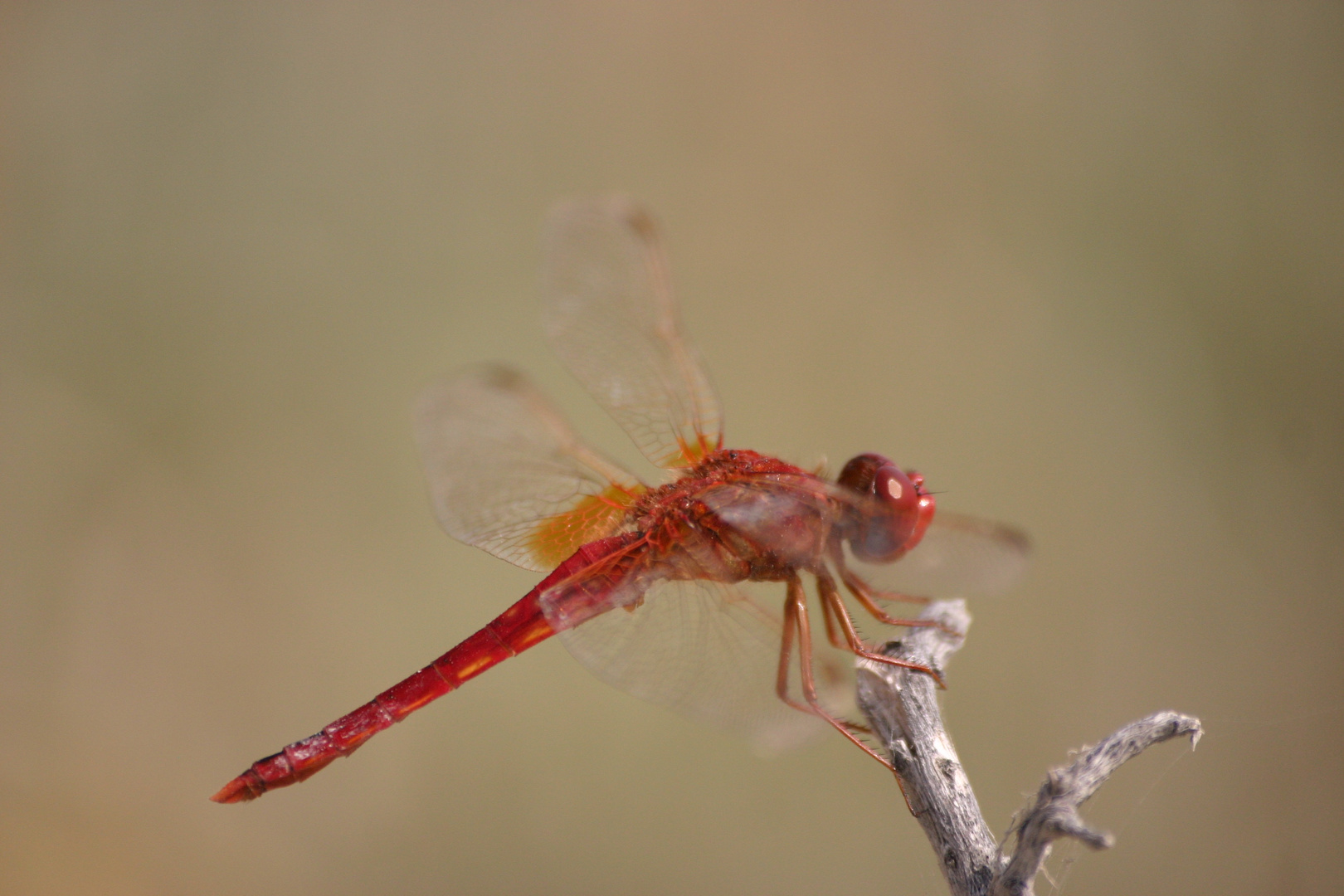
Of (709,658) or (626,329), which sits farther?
(626,329)

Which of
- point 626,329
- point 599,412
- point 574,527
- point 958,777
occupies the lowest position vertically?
point 958,777

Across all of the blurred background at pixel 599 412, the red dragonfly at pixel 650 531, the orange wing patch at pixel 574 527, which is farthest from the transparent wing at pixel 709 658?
the blurred background at pixel 599 412

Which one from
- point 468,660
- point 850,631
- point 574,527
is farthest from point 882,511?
point 468,660

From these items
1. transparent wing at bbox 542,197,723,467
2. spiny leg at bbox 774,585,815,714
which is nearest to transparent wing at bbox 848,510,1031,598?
spiny leg at bbox 774,585,815,714

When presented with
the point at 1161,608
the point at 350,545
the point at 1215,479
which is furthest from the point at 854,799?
the point at 350,545

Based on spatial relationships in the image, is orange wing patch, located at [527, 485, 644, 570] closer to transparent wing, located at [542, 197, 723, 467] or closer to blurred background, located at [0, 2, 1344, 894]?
transparent wing, located at [542, 197, 723, 467]

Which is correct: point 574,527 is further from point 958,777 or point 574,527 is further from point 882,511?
point 958,777

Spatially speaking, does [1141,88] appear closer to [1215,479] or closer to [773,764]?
[1215,479]
